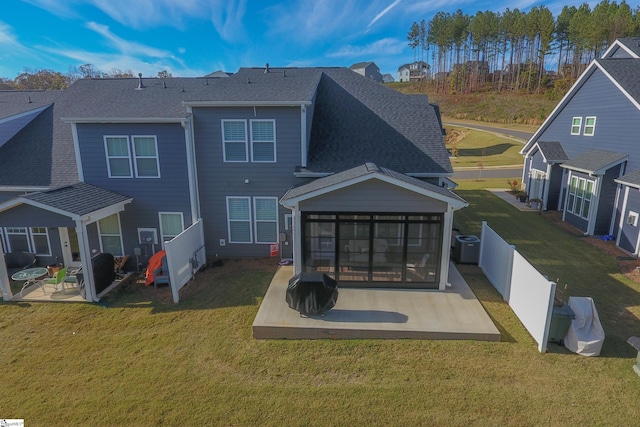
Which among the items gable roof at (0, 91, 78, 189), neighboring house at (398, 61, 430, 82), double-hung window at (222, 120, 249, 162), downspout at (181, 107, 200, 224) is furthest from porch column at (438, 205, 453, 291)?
neighboring house at (398, 61, 430, 82)

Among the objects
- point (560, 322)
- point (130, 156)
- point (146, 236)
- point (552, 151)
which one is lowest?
point (560, 322)

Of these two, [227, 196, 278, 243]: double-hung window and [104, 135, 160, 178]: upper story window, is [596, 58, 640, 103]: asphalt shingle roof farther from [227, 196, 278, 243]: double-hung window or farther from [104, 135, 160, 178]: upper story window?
[104, 135, 160, 178]: upper story window

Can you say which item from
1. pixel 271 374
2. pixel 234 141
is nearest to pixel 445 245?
pixel 271 374

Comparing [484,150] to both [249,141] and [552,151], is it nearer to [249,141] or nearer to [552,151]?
[552,151]

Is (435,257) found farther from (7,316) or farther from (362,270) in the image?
(7,316)

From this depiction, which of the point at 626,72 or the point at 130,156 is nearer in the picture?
the point at 130,156

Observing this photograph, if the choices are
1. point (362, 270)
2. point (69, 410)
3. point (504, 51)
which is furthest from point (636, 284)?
point (504, 51)

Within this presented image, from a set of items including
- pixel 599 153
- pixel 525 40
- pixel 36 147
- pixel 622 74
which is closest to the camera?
pixel 36 147
